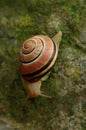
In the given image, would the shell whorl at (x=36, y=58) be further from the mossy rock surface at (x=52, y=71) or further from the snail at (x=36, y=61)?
the mossy rock surface at (x=52, y=71)

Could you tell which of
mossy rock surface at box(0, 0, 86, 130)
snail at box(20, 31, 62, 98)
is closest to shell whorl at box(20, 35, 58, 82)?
snail at box(20, 31, 62, 98)

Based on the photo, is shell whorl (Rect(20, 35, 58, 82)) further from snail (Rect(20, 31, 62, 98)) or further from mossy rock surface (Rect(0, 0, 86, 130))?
mossy rock surface (Rect(0, 0, 86, 130))

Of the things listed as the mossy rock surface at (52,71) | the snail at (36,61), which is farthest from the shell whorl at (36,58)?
the mossy rock surface at (52,71)

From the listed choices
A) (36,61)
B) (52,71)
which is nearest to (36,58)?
(36,61)

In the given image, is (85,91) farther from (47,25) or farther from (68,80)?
(47,25)

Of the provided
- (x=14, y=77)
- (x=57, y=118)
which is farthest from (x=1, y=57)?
(x=57, y=118)

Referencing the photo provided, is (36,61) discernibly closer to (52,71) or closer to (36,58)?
(36,58)
